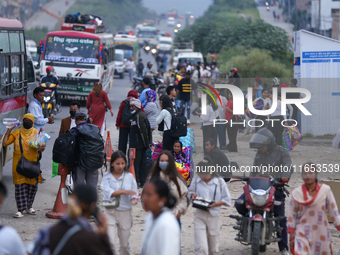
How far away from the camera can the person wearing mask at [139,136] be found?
30.1ft

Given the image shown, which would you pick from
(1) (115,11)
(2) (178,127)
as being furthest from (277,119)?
(1) (115,11)

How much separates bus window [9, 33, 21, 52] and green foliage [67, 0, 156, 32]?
8823cm

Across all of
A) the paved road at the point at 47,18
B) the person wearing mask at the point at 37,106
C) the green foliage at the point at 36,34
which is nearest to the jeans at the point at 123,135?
the person wearing mask at the point at 37,106

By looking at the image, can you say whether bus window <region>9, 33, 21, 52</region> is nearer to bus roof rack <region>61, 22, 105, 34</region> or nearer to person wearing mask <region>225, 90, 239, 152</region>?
person wearing mask <region>225, 90, 239, 152</region>

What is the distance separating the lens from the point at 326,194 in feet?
17.5

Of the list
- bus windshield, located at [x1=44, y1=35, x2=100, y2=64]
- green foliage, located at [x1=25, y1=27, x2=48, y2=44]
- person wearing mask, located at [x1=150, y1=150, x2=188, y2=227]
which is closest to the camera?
person wearing mask, located at [x1=150, y1=150, x2=188, y2=227]

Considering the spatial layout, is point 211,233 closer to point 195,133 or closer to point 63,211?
point 63,211

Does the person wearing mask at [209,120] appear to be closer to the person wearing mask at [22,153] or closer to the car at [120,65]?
the person wearing mask at [22,153]

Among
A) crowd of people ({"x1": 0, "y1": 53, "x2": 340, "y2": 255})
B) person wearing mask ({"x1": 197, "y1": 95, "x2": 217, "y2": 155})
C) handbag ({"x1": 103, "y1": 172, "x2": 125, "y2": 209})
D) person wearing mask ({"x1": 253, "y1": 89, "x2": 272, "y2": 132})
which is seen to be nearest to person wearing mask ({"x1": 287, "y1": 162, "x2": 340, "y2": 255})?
crowd of people ({"x1": 0, "y1": 53, "x2": 340, "y2": 255})

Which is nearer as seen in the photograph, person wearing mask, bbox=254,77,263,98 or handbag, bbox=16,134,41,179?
handbag, bbox=16,134,41,179

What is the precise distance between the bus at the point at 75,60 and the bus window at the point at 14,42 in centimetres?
925

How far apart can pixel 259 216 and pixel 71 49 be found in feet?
50.5

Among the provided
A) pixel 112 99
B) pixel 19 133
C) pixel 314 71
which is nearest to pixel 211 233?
pixel 19 133

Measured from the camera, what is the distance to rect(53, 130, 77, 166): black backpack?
23.3 ft
